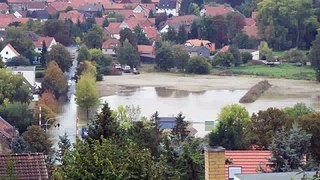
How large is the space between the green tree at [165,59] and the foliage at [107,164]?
23.5 m

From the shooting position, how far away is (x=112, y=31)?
107 ft

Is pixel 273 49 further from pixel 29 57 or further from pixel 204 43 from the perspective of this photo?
pixel 29 57

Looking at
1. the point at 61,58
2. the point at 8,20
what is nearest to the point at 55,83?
the point at 61,58

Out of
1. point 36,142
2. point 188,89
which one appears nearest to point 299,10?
point 188,89

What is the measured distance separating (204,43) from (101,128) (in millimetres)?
25009

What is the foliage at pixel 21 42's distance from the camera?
89.6 ft

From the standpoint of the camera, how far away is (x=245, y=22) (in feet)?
110

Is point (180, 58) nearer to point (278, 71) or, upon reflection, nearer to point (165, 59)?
point (165, 59)

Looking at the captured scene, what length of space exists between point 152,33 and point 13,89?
48.7ft

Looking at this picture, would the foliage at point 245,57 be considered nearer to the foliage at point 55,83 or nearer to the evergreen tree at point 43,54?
the evergreen tree at point 43,54

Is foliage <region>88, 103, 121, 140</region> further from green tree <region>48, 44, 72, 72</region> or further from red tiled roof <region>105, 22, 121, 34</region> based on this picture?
red tiled roof <region>105, 22, 121, 34</region>

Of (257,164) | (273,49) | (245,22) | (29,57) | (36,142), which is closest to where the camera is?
(257,164)

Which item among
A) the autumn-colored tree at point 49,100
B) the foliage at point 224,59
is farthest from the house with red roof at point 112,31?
the autumn-colored tree at point 49,100

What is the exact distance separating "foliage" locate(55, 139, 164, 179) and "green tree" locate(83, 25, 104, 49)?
26.0 meters
